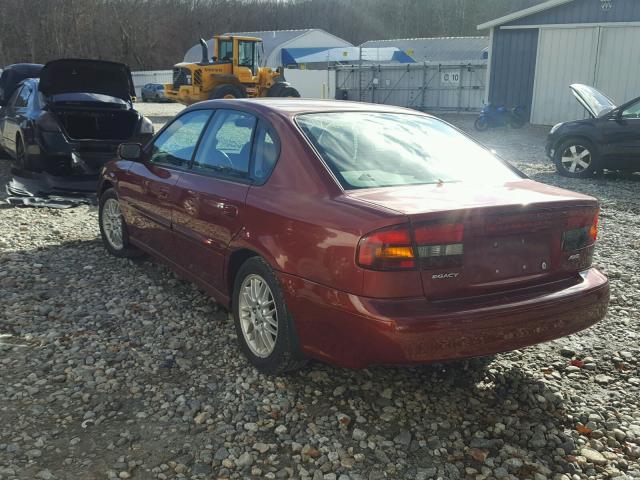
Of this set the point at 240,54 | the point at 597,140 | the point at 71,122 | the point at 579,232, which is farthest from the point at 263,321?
the point at 240,54

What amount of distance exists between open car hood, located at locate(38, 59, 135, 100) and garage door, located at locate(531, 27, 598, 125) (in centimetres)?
1521

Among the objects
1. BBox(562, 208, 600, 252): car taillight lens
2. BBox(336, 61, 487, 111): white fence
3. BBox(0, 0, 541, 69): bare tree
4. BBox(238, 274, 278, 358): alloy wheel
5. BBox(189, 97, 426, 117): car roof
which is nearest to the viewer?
BBox(562, 208, 600, 252): car taillight lens

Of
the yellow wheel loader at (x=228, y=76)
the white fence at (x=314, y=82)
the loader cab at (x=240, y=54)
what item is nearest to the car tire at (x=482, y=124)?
the yellow wheel loader at (x=228, y=76)

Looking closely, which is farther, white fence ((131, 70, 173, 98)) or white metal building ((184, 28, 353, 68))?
white metal building ((184, 28, 353, 68))

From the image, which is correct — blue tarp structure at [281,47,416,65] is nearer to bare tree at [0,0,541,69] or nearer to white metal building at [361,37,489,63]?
white metal building at [361,37,489,63]

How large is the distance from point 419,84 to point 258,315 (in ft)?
88.1

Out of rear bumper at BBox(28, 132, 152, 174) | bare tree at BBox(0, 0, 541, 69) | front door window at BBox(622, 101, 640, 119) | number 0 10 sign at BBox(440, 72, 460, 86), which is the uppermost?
bare tree at BBox(0, 0, 541, 69)

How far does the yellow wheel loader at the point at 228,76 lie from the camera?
22502 mm

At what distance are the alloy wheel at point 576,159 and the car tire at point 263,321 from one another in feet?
29.4

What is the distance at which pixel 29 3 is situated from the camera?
58.2 m

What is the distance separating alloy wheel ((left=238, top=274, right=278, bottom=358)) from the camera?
3.37m

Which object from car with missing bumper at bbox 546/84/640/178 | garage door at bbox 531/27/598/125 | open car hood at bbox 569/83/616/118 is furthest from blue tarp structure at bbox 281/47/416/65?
car with missing bumper at bbox 546/84/640/178

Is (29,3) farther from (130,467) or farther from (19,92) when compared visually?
(130,467)

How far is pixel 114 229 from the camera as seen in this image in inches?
223
